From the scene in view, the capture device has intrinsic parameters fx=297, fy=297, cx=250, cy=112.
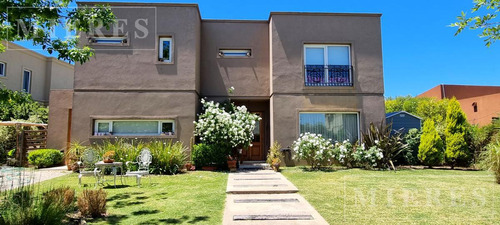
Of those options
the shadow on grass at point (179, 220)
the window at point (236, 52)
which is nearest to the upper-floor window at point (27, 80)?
the window at point (236, 52)

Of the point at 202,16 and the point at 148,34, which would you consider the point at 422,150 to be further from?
the point at 148,34

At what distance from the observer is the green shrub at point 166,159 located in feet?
35.8

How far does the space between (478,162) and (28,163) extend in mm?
19540

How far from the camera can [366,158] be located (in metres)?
11.9

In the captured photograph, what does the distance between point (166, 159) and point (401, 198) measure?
307 inches

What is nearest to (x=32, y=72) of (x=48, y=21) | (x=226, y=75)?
(x=226, y=75)

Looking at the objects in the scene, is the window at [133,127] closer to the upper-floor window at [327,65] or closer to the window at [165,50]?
the window at [165,50]

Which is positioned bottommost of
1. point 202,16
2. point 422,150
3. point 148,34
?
point 422,150

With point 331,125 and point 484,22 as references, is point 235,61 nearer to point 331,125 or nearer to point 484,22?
point 331,125

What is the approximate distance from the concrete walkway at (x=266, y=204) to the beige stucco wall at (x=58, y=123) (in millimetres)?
8928

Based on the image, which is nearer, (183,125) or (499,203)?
(499,203)

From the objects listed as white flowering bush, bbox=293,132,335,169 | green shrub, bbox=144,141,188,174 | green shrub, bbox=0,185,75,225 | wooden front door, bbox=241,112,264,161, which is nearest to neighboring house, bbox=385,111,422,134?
white flowering bush, bbox=293,132,335,169

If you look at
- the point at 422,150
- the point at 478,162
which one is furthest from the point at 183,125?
the point at 478,162

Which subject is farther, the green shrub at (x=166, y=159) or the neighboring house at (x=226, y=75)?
the neighboring house at (x=226, y=75)
